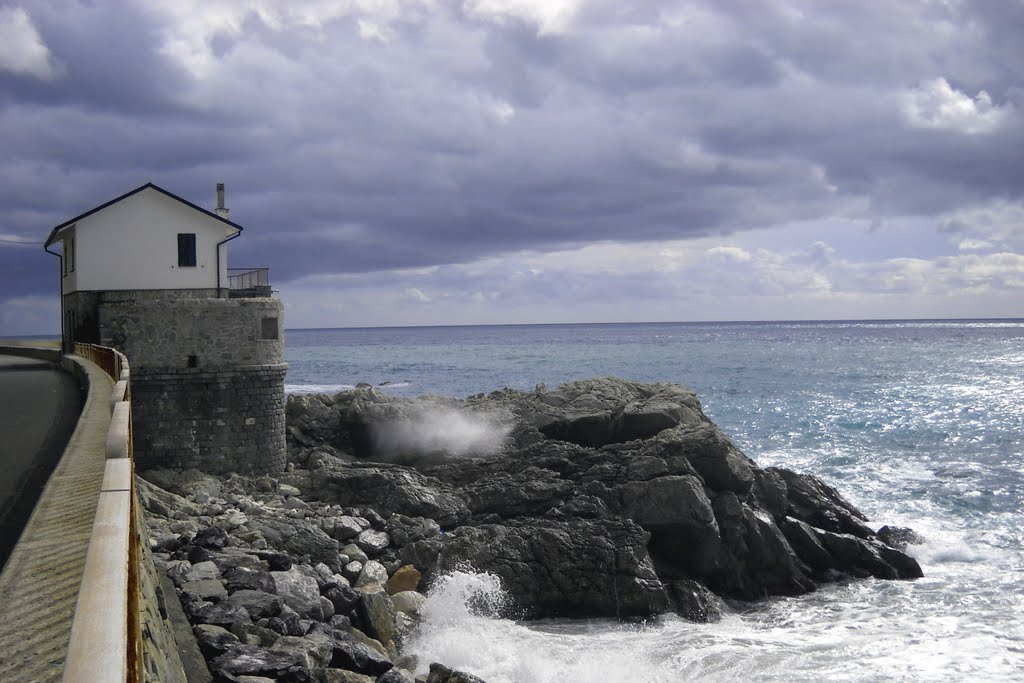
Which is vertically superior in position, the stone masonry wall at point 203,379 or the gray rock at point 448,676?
the stone masonry wall at point 203,379

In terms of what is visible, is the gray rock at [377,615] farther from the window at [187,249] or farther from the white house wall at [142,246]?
the window at [187,249]

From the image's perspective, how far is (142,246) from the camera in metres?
26.7

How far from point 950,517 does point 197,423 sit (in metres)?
20.7

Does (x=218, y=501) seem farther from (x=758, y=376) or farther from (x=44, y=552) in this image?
(x=758, y=376)

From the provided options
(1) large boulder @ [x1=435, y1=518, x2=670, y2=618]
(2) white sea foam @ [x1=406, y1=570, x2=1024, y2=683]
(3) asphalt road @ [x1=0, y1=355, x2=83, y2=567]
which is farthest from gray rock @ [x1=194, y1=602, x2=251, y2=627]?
(1) large boulder @ [x1=435, y1=518, x2=670, y2=618]

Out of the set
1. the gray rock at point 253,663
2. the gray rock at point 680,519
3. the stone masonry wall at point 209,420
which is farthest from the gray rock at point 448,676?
the stone masonry wall at point 209,420

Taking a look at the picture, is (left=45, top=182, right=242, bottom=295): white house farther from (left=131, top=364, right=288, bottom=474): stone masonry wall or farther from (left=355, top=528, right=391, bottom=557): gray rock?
(left=355, top=528, right=391, bottom=557): gray rock

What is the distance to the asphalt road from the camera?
8.55m

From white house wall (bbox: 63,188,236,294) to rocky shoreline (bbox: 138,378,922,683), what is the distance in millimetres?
6253

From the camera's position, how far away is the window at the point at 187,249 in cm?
2719

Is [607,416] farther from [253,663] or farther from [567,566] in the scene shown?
[253,663]

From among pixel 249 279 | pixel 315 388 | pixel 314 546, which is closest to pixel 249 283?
pixel 249 279

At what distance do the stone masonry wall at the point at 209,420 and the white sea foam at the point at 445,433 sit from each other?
158 inches

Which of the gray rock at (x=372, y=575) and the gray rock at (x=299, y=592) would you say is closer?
the gray rock at (x=299, y=592)
